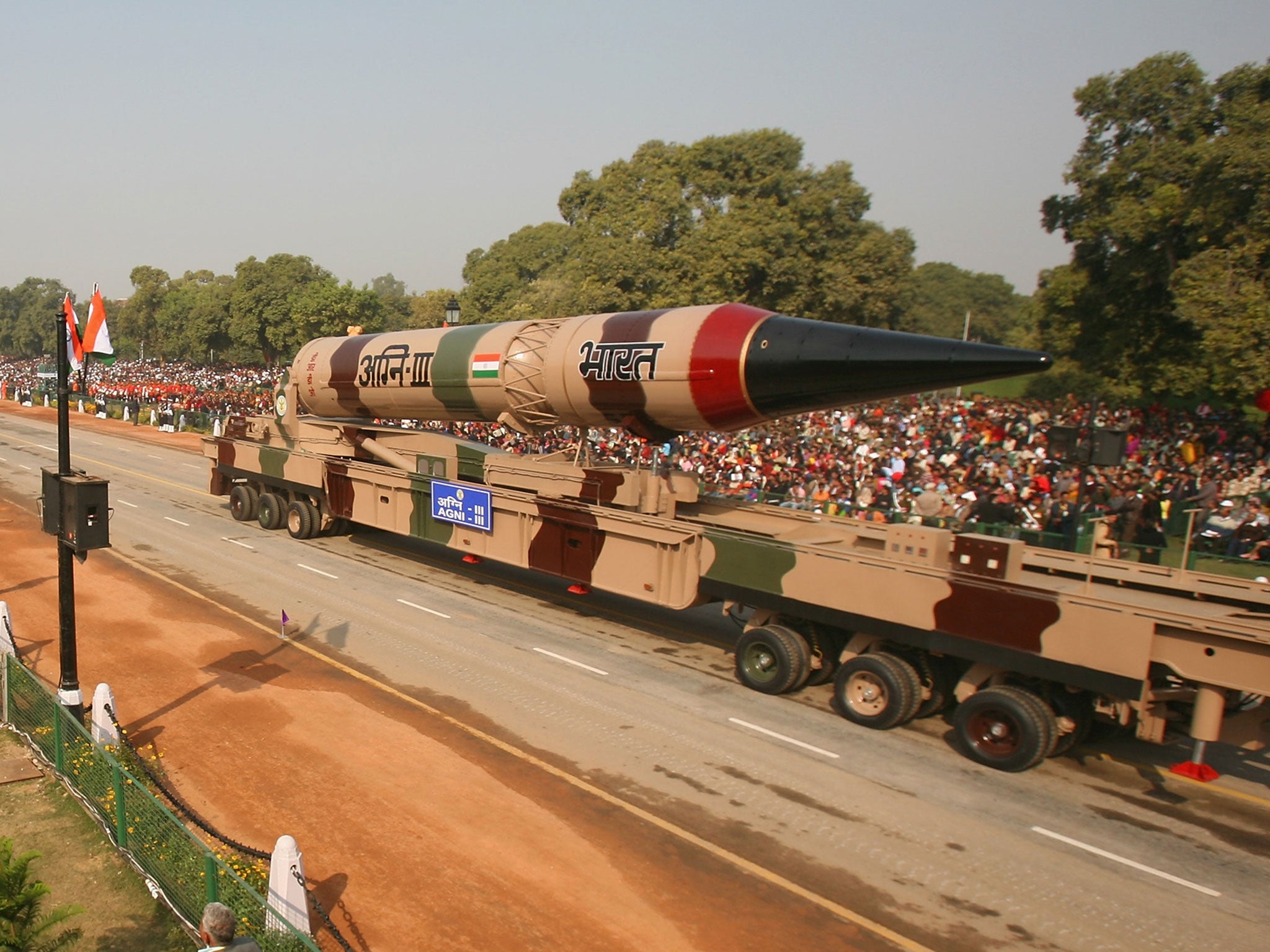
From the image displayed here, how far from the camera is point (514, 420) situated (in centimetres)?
1448

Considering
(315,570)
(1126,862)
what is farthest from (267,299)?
(1126,862)

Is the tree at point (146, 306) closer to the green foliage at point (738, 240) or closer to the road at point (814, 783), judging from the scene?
the green foliage at point (738, 240)

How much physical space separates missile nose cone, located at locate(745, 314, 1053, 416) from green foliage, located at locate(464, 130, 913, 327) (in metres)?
24.1

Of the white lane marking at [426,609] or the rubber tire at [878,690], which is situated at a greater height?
the rubber tire at [878,690]

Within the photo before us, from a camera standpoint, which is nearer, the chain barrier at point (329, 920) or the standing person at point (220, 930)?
the standing person at point (220, 930)

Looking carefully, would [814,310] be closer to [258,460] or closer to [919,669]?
[258,460]

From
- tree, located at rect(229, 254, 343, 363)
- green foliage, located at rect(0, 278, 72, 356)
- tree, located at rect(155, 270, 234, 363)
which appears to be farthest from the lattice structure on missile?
green foliage, located at rect(0, 278, 72, 356)

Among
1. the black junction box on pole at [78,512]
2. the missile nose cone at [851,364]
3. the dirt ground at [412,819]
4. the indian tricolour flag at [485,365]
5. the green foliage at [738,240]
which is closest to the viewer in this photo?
the dirt ground at [412,819]

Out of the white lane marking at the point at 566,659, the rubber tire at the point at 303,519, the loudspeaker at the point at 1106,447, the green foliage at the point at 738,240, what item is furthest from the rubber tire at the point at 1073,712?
the green foliage at the point at 738,240

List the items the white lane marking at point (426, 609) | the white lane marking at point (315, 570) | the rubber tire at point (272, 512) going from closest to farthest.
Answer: the white lane marking at point (426, 609), the white lane marking at point (315, 570), the rubber tire at point (272, 512)

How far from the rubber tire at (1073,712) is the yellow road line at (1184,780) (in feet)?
2.37

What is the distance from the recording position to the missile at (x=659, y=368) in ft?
32.9

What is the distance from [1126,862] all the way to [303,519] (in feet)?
53.4

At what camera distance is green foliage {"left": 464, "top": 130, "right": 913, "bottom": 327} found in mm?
35000
